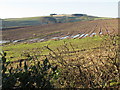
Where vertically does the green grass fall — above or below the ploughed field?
below

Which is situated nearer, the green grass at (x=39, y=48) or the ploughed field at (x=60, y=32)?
the green grass at (x=39, y=48)

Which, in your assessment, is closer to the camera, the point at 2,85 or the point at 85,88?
the point at 85,88

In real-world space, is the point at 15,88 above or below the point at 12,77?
below

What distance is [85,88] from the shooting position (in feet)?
10.5

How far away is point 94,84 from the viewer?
10.5 ft

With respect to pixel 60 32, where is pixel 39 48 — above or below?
below

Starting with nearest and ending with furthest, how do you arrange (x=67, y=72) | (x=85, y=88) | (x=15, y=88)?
1. (x=85, y=88)
2. (x=67, y=72)
3. (x=15, y=88)

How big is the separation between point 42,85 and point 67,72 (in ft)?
1.90

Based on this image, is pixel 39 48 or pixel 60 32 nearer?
pixel 39 48

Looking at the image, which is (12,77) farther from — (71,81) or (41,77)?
(71,81)

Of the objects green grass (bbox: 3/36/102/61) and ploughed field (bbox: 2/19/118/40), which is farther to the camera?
ploughed field (bbox: 2/19/118/40)

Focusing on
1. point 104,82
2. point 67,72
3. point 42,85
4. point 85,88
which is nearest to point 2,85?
point 42,85

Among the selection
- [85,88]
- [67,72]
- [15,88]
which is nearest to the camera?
[85,88]

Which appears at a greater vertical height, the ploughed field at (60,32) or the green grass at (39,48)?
the ploughed field at (60,32)
